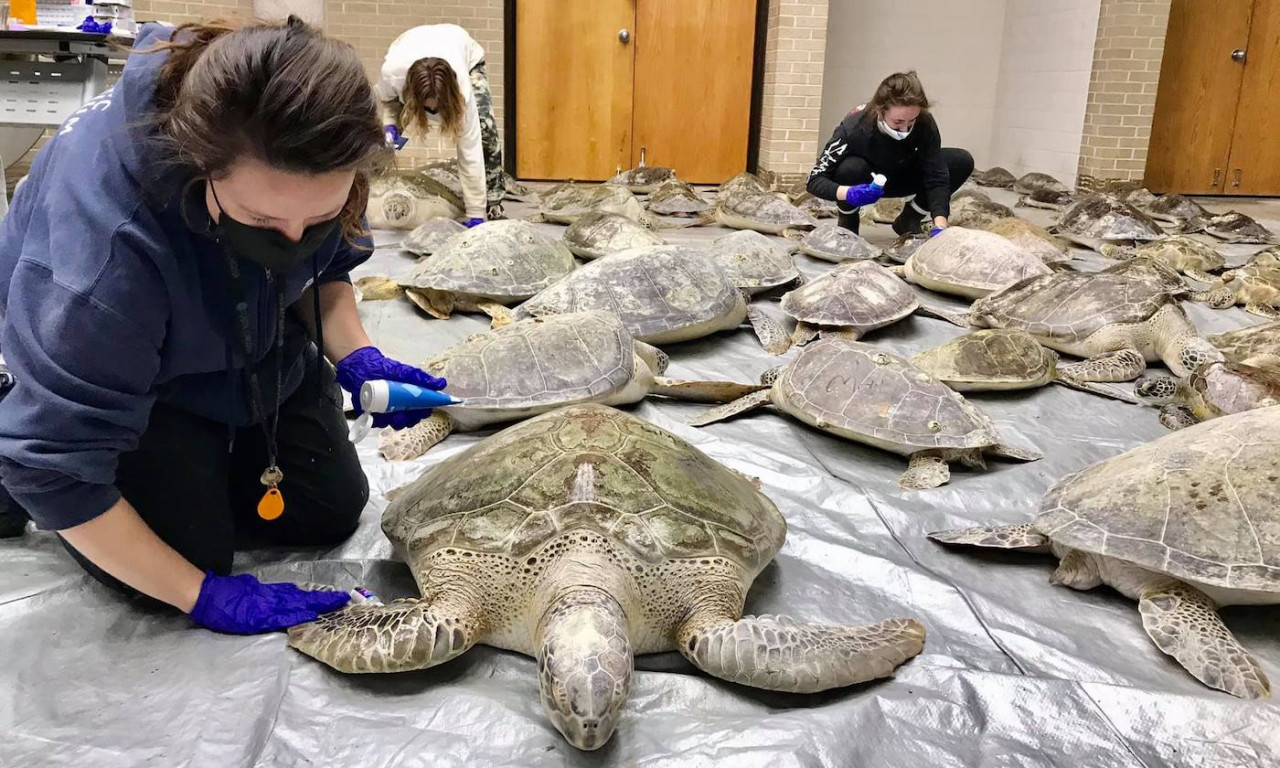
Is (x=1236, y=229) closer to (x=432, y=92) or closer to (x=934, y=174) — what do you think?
(x=934, y=174)

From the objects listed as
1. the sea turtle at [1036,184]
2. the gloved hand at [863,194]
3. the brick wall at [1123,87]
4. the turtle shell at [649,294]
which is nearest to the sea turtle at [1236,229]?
the sea turtle at [1036,184]

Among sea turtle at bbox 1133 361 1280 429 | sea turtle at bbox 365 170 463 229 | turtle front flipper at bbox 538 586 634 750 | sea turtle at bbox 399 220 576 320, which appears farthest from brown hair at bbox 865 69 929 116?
turtle front flipper at bbox 538 586 634 750

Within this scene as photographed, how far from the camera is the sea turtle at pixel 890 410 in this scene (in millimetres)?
2445

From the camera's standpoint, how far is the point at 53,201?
1337 millimetres

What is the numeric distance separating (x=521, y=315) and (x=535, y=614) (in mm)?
2050

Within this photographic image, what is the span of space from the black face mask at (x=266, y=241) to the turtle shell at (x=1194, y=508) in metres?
1.58

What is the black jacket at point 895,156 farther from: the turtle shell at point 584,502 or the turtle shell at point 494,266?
the turtle shell at point 584,502

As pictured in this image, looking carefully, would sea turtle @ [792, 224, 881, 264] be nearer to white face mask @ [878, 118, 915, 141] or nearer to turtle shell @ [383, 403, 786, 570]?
white face mask @ [878, 118, 915, 141]

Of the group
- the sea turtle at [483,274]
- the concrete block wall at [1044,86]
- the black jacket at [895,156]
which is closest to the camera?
the sea turtle at [483,274]

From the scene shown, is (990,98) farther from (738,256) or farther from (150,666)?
(150,666)

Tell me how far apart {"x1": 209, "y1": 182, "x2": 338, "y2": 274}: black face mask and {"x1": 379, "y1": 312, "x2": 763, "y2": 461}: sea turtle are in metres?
1.17

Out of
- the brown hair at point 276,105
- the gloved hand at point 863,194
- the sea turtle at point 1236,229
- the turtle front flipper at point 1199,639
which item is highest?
the brown hair at point 276,105

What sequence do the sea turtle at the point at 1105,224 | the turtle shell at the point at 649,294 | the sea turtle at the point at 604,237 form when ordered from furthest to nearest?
the sea turtle at the point at 1105,224 < the sea turtle at the point at 604,237 < the turtle shell at the point at 649,294

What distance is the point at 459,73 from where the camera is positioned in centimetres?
538
